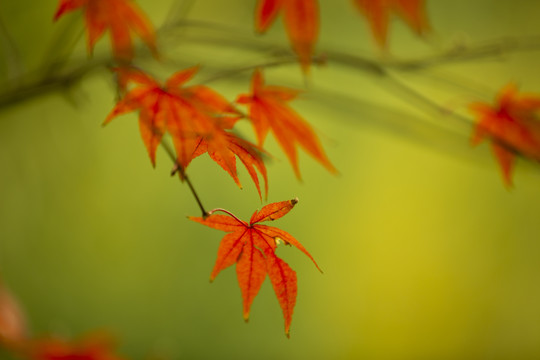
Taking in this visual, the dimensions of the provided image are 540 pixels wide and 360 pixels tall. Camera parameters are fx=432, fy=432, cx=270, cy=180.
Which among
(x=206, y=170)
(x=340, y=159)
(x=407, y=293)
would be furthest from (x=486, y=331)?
(x=206, y=170)

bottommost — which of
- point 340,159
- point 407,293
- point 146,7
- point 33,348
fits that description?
point 33,348

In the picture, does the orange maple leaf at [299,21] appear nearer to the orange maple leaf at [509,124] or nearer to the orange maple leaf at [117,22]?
the orange maple leaf at [117,22]

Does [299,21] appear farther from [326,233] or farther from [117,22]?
[326,233]

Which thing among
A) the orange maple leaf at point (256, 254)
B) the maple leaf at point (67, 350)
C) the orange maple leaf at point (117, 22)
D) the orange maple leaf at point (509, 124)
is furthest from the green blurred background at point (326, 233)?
the orange maple leaf at point (256, 254)

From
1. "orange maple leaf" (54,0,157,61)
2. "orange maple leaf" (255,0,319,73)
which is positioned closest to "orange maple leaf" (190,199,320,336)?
"orange maple leaf" (255,0,319,73)

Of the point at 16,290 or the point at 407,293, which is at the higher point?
the point at 407,293

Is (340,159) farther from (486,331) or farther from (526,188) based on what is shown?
(486,331)

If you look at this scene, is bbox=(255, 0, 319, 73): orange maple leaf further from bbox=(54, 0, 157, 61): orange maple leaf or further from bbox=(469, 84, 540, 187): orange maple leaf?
bbox=(469, 84, 540, 187): orange maple leaf
